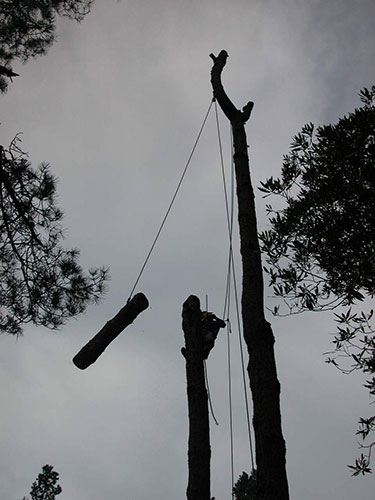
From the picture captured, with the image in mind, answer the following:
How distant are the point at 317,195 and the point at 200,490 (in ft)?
11.3

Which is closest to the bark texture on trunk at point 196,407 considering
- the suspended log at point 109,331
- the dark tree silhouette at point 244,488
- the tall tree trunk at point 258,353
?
the suspended log at point 109,331

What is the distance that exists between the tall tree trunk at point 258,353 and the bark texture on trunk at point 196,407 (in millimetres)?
1099

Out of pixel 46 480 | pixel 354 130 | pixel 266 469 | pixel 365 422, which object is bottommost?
pixel 266 469

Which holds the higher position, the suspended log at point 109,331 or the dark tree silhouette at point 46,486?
the dark tree silhouette at point 46,486

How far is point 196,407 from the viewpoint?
489cm

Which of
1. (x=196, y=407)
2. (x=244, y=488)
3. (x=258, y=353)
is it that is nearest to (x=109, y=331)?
(x=196, y=407)

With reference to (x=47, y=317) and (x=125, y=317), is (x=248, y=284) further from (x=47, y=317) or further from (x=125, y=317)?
(x=47, y=317)

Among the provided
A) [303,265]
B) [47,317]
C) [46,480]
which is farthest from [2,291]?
[46,480]

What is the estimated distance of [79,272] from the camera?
257 inches

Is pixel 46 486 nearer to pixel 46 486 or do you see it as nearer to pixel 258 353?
pixel 46 486

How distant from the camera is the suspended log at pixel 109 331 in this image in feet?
16.4

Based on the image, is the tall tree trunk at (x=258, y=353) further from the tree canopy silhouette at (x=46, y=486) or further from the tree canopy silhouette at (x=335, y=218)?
the tree canopy silhouette at (x=46, y=486)

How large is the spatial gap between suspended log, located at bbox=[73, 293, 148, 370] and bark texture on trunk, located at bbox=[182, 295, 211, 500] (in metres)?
0.56

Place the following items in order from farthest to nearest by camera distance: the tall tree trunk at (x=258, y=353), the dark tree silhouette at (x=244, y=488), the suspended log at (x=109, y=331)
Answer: the dark tree silhouette at (x=244, y=488) < the suspended log at (x=109, y=331) < the tall tree trunk at (x=258, y=353)
